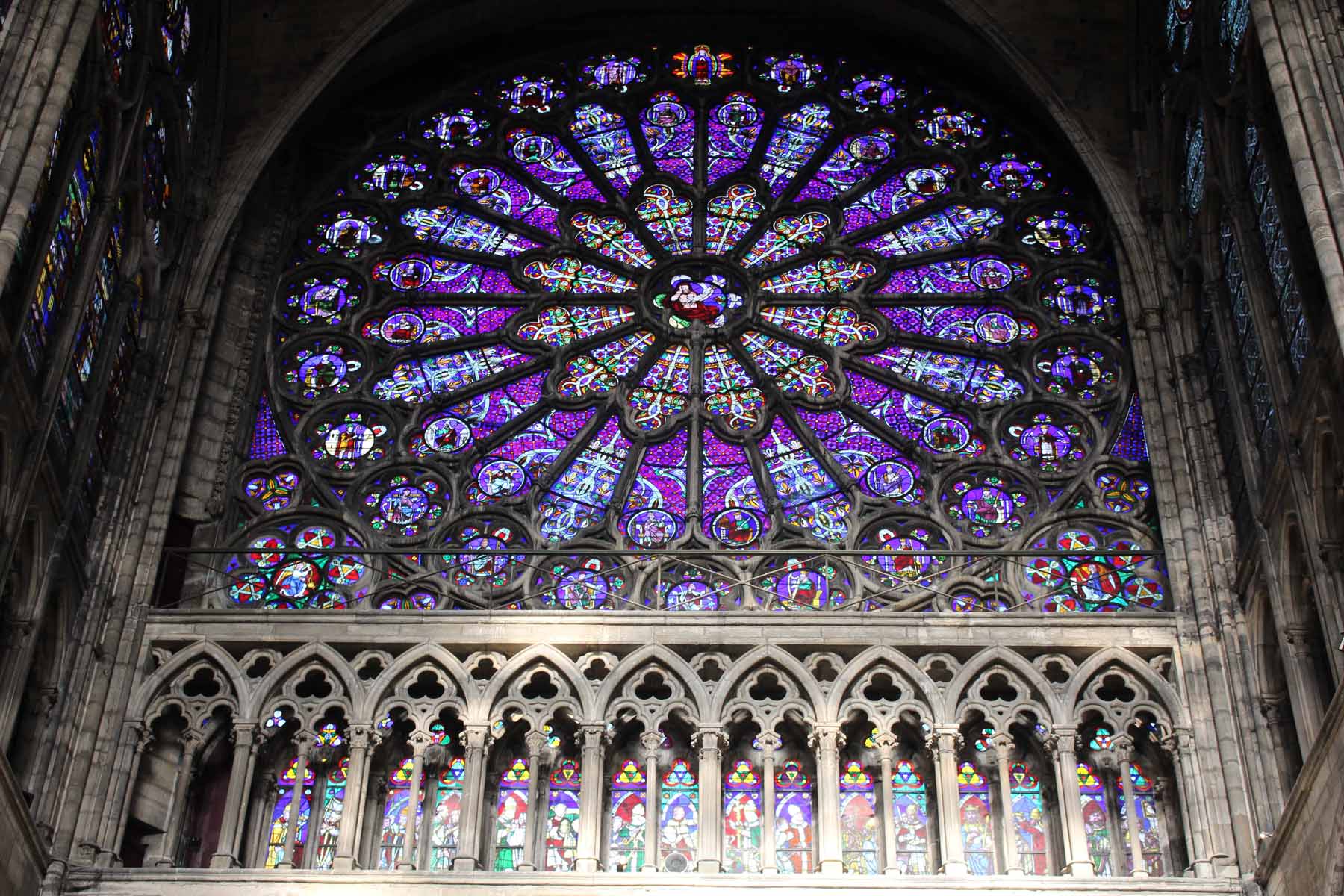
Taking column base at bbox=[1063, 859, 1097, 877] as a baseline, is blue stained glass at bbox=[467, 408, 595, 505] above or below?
above

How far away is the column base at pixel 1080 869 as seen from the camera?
12805 millimetres

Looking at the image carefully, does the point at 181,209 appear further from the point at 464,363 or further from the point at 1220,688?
the point at 1220,688

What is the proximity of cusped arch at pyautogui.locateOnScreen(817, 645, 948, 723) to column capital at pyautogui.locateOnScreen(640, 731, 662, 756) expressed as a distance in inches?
42.1

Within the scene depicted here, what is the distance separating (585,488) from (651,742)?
9.44 ft

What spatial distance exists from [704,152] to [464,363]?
3.32m

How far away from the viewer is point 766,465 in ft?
52.2

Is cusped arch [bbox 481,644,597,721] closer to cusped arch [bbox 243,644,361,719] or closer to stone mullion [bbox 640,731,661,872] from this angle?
stone mullion [bbox 640,731,661,872]

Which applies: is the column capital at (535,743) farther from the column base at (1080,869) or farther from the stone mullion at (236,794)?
the column base at (1080,869)

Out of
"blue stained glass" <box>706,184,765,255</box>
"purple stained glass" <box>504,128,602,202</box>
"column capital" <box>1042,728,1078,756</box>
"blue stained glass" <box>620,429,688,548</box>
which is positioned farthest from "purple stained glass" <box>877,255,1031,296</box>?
"column capital" <box>1042,728,1078,756</box>

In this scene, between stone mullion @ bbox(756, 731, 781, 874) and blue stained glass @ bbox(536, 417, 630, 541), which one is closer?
stone mullion @ bbox(756, 731, 781, 874)

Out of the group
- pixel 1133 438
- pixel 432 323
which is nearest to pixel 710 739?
pixel 1133 438

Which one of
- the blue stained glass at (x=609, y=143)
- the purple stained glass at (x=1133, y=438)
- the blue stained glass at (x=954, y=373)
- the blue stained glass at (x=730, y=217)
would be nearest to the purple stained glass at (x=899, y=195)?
the blue stained glass at (x=730, y=217)

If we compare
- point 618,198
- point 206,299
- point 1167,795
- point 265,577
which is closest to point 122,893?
point 265,577

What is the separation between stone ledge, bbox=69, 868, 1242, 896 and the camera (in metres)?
12.7
